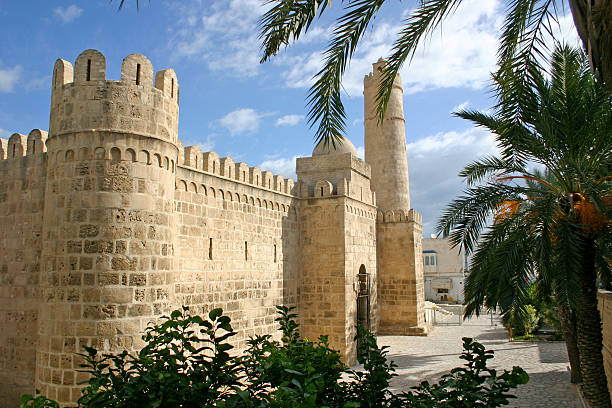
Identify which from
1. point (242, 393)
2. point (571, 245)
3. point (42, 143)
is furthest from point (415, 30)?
point (42, 143)

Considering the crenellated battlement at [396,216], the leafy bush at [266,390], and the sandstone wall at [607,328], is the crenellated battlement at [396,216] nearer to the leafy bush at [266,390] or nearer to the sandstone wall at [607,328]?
the sandstone wall at [607,328]

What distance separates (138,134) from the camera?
6.27m

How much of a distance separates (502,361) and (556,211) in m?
7.52

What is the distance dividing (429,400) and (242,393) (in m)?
0.98

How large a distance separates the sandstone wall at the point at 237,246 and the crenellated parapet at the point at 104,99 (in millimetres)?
1847

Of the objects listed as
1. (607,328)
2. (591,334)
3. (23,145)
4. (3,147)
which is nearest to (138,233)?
(23,145)

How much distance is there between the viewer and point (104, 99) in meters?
6.20

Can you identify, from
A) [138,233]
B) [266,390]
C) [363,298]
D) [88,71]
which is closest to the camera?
[266,390]

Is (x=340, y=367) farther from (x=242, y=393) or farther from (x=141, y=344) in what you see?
(x=141, y=344)

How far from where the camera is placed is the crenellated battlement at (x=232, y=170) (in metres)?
8.53

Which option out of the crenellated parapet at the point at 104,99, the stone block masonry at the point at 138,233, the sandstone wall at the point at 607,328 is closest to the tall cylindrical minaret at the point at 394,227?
the stone block masonry at the point at 138,233

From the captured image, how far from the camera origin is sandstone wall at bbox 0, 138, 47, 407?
761cm

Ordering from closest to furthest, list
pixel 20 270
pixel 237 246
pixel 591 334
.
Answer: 1. pixel 591 334
2. pixel 20 270
3. pixel 237 246

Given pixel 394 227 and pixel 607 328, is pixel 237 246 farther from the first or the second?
pixel 394 227
